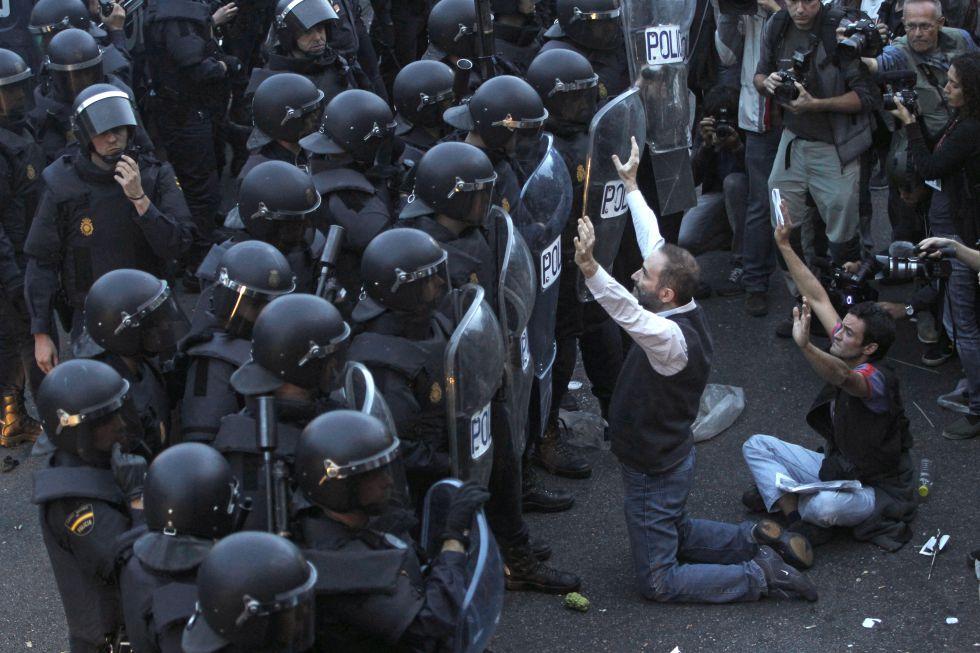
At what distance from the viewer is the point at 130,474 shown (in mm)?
3666

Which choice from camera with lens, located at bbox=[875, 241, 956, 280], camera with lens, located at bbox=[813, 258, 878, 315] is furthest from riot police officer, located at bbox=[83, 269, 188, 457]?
camera with lens, located at bbox=[813, 258, 878, 315]

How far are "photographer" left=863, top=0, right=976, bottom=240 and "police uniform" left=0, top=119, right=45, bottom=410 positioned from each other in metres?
4.66

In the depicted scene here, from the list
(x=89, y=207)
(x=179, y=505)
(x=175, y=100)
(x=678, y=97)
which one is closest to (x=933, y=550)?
(x=678, y=97)

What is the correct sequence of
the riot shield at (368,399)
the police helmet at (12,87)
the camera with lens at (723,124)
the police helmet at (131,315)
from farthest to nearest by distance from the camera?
the camera with lens at (723,124)
the police helmet at (12,87)
the police helmet at (131,315)
the riot shield at (368,399)

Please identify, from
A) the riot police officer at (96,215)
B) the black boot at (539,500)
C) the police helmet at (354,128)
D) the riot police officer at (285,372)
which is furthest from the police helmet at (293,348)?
the black boot at (539,500)

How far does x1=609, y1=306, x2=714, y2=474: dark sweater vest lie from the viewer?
16.1 ft

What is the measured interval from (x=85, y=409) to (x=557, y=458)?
3.10 metres

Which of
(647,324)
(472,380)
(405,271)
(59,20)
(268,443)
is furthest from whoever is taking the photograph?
(59,20)

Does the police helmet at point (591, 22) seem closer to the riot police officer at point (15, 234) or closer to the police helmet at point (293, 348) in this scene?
the riot police officer at point (15, 234)

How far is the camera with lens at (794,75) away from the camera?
22.8ft

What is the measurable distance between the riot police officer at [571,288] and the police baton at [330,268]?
1.36 m

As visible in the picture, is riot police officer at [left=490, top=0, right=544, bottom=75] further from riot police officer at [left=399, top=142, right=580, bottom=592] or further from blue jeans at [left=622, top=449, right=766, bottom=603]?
blue jeans at [left=622, top=449, right=766, bottom=603]

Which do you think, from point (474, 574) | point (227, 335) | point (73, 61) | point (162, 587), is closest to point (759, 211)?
point (73, 61)

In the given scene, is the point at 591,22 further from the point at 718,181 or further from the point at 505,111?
the point at 718,181
